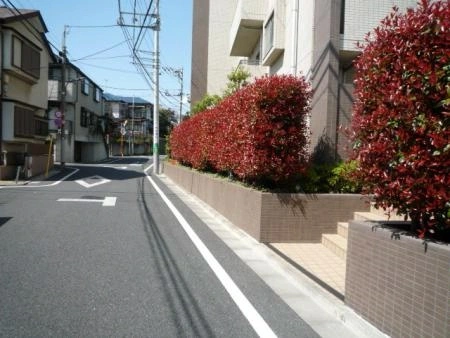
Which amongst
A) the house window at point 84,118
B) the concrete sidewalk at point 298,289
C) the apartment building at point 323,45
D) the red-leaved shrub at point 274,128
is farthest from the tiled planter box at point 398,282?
the house window at point 84,118

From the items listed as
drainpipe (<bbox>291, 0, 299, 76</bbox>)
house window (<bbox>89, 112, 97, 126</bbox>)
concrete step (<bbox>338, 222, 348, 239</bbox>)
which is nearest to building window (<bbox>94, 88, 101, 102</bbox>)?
house window (<bbox>89, 112, 97, 126</bbox>)

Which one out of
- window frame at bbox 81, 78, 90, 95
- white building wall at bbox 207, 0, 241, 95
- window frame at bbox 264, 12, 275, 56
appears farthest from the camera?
window frame at bbox 81, 78, 90, 95

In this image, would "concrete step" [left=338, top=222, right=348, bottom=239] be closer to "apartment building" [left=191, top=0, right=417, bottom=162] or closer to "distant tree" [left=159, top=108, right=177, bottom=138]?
"apartment building" [left=191, top=0, right=417, bottom=162]

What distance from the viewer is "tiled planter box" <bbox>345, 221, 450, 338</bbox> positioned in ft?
11.0

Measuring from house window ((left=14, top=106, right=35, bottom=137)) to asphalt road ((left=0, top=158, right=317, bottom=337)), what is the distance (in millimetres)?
13532

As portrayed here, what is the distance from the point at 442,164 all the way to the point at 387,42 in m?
1.30

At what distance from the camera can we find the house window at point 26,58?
2236cm

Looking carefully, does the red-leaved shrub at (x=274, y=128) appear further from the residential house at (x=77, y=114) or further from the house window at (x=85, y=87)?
the house window at (x=85, y=87)

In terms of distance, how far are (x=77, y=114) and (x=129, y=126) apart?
3696 cm

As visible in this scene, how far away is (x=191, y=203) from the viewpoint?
14258 millimetres

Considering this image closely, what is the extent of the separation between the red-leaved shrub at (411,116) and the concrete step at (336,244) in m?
2.89

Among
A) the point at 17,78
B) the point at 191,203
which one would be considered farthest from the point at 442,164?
the point at 17,78

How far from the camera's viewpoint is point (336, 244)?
23.7 ft

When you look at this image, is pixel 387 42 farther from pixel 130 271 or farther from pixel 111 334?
pixel 130 271
